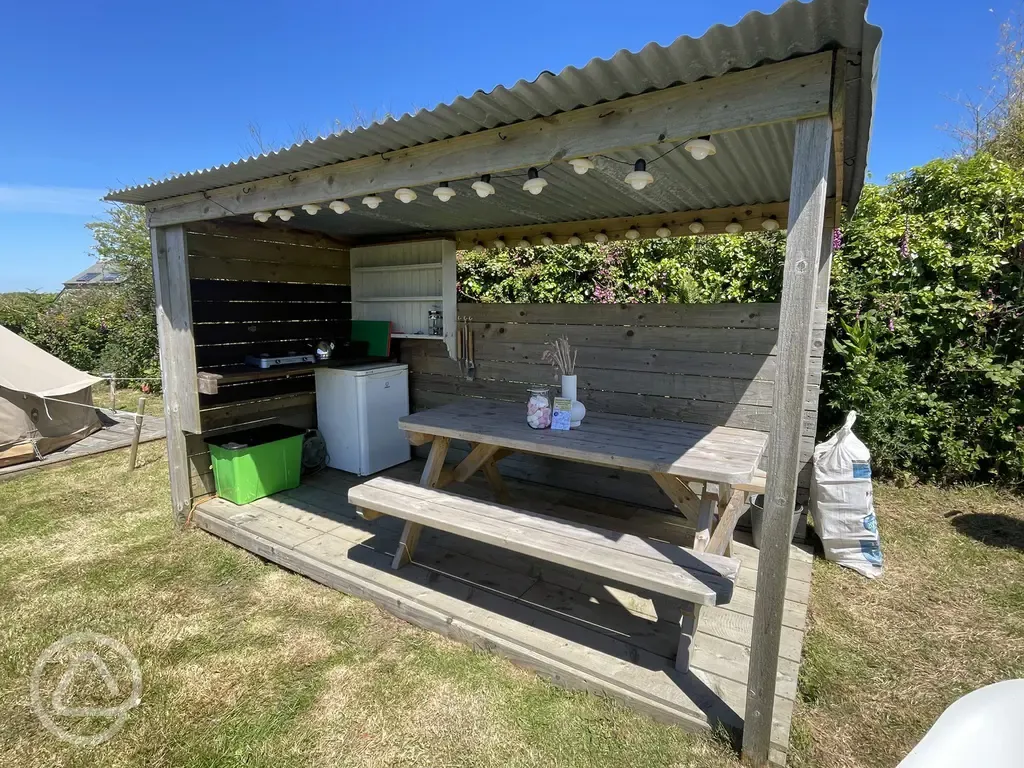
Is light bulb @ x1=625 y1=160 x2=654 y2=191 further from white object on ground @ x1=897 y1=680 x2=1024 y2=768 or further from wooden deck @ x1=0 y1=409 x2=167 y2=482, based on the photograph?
wooden deck @ x1=0 y1=409 x2=167 y2=482

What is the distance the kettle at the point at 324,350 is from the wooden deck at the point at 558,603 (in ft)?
3.91

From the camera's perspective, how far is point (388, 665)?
2031mm

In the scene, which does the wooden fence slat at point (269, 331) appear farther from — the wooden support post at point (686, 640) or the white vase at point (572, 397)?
the wooden support post at point (686, 640)

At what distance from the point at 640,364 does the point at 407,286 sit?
6.89ft

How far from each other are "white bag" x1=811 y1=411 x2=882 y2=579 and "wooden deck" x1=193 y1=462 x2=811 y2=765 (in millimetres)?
204

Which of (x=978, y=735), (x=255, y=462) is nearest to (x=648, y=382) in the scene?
(x=978, y=735)

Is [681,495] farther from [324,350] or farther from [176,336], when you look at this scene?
[176,336]

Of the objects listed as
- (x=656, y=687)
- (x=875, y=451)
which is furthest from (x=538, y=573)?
(x=875, y=451)

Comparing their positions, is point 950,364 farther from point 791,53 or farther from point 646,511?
point 791,53

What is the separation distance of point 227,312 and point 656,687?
3.57 metres

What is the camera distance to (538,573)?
2605 mm

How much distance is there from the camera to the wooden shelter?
4.61ft

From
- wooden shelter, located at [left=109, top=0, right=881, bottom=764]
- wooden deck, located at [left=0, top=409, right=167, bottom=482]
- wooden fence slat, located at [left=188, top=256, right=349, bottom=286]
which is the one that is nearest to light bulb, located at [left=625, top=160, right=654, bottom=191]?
wooden shelter, located at [left=109, top=0, right=881, bottom=764]

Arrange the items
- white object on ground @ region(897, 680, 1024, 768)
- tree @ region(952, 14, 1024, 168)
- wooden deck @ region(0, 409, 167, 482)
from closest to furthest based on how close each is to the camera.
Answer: white object on ground @ region(897, 680, 1024, 768)
wooden deck @ region(0, 409, 167, 482)
tree @ region(952, 14, 1024, 168)
